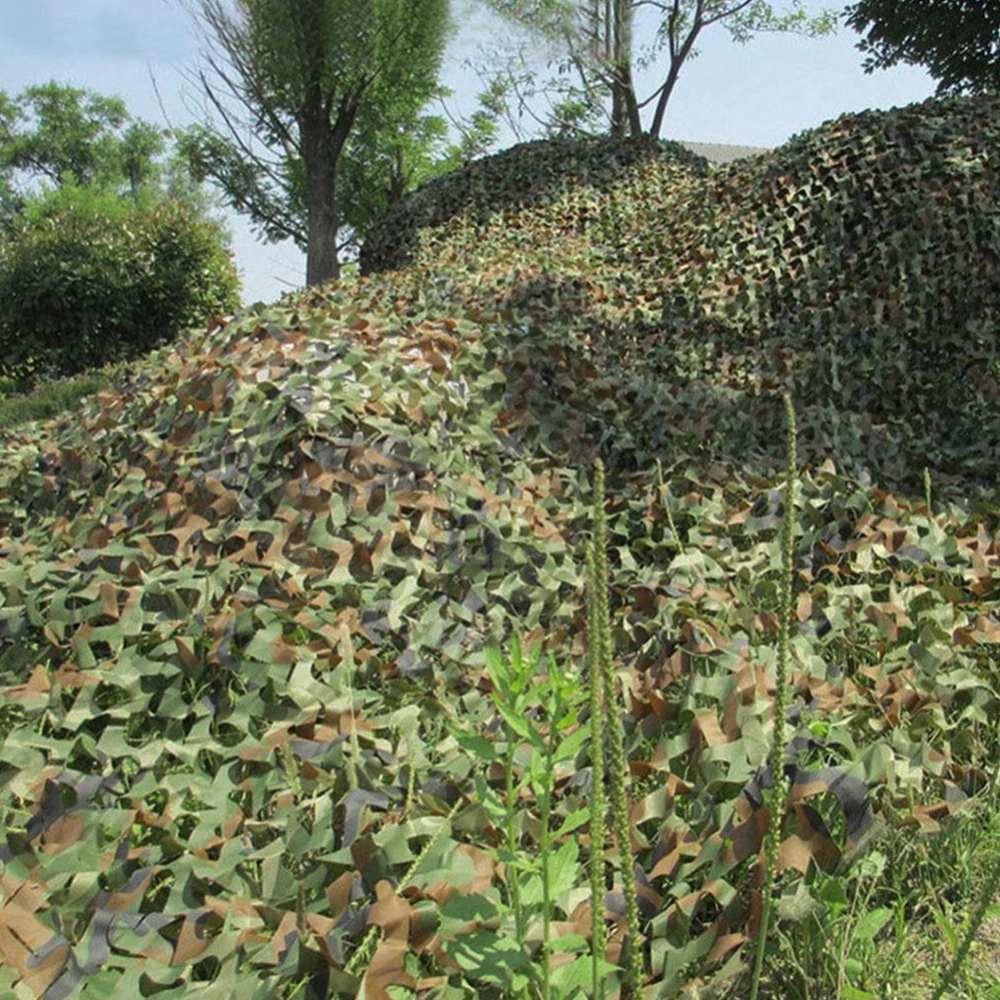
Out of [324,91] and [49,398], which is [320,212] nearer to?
[324,91]

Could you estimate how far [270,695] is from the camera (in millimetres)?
3059

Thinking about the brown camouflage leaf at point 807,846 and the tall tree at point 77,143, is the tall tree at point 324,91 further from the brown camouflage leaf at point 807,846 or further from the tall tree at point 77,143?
the tall tree at point 77,143

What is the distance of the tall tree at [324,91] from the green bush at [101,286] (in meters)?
3.37

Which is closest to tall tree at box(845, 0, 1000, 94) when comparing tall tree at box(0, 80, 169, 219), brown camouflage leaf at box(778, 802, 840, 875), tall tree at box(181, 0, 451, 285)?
tall tree at box(181, 0, 451, 285)

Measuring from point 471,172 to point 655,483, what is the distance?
8.00 meters

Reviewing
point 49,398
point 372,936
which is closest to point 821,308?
point 372,936

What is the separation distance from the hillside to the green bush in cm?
799

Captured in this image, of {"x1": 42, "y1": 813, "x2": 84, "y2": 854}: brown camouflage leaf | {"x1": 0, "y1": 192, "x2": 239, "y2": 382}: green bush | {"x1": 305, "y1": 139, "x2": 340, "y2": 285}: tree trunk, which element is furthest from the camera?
{"x1": 305, "y1": 139, "x2": 340, "y2": 285}: tree trunk

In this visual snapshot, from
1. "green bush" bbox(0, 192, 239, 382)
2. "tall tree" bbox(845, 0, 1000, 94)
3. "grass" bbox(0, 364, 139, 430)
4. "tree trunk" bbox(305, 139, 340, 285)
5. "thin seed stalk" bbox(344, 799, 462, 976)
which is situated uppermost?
"tall tree" bbox(845, 0, 1000, 94)

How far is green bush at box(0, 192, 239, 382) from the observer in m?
14.0

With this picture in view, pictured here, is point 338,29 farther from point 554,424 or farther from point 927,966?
point 927,966

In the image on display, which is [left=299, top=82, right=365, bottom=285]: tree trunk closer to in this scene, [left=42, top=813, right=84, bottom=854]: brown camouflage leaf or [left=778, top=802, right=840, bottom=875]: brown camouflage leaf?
[left=42, top=813, right=84, bottom=854]: brown camouflage leaf

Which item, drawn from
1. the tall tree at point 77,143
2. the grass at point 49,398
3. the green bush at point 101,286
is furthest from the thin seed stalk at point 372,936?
the tall tree at point 77,143

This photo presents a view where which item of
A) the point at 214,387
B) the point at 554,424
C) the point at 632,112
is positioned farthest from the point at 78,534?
the point at 632,112
